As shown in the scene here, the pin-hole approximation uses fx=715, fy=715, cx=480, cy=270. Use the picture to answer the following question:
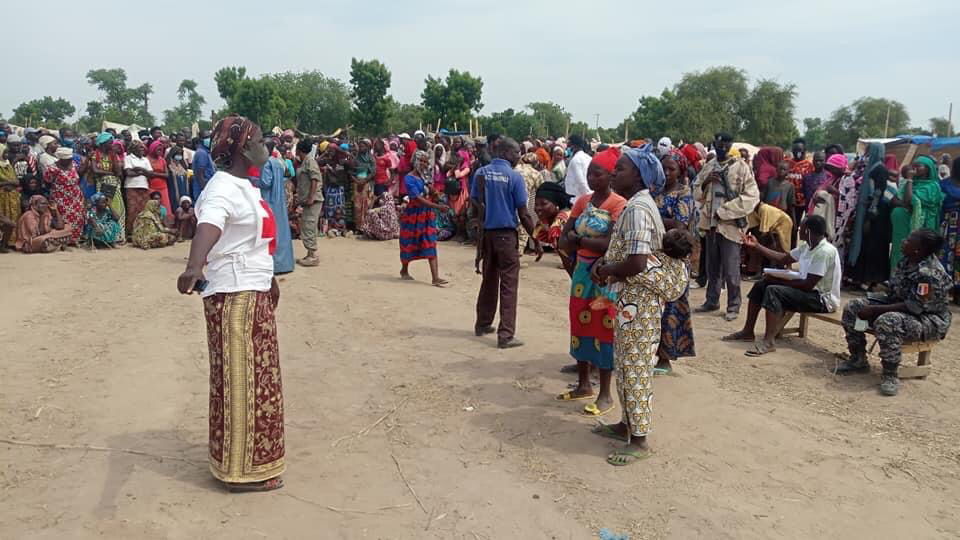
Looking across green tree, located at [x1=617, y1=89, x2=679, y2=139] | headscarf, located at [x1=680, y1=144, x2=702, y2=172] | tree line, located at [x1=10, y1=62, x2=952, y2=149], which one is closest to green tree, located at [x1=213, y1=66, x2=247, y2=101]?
tree line, located at [x1=10, y1=62, x2=952, y2=149]

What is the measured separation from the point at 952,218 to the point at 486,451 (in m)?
7.30

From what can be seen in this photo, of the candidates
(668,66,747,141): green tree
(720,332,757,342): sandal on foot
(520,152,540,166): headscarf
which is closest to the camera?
(720,332,757,342): sandal on foot

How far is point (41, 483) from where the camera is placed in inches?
146

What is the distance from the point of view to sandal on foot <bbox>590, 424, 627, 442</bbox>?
437 cm

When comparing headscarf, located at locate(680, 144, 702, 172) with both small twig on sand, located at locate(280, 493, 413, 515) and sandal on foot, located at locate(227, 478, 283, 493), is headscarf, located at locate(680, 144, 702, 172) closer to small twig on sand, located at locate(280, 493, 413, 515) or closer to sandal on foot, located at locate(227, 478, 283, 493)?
small twig on sand, located at locate(280, 493, 413, 515)

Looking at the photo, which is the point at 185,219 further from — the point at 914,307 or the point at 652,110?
the point at 652,110

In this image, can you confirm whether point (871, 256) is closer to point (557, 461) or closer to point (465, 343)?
point (465, 343)

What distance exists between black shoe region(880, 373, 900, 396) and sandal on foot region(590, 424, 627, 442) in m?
2.39

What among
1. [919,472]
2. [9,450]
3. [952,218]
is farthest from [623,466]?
[952,218]

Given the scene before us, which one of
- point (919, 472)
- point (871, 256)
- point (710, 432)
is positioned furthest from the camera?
point (871, 256)

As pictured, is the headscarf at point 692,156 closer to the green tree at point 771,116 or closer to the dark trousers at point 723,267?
the dark trousers at point 723,267

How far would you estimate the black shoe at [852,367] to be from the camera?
580 cm


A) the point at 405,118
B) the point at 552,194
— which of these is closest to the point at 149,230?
the point at 552,194

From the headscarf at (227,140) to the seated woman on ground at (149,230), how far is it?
914cm
